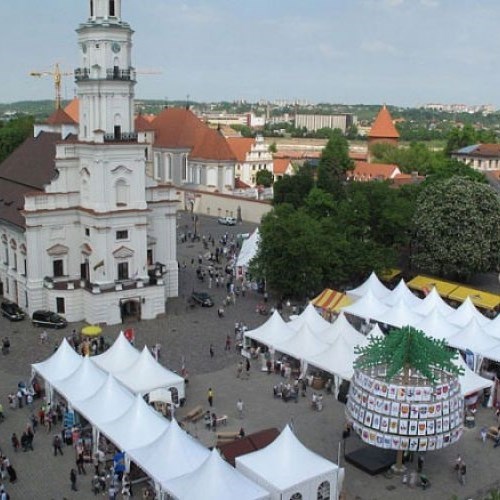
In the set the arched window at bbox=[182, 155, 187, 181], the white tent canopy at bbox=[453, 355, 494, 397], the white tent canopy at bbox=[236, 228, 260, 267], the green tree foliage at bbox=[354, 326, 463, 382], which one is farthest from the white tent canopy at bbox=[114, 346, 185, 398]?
the arched window at bbox=[182, 155, 187, 181]

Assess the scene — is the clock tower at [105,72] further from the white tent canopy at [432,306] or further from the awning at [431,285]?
the awning at [431,285]

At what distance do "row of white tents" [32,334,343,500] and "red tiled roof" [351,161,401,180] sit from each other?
6980 centimetres

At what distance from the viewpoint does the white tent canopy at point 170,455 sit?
1984 cm

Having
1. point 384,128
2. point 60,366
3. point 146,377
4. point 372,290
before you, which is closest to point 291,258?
point 372,290

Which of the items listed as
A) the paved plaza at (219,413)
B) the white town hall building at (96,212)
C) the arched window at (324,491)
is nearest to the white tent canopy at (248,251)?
the paved plaza at (219,413)

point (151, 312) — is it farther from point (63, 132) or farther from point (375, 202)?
point (375, 202)

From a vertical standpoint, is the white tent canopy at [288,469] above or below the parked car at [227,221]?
above

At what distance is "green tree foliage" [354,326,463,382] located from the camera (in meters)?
20.8

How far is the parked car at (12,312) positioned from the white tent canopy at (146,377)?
1263cm

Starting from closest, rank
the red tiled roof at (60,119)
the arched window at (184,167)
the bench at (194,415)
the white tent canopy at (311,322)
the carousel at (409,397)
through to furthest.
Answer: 1. the carousel at (409,397)
2. the bench at (194,415)
3. the white tent canopy at (311,322)
4. the red tiled roof at (60,119)
5. the arched window at (184,167)

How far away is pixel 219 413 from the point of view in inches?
1051

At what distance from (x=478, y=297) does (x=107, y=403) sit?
22329 mm

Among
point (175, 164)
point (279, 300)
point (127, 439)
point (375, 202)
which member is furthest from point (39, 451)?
point (175, 164)

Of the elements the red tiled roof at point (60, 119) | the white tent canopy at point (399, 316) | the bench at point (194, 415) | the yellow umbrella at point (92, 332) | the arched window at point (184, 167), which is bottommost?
the bench at point (194, 415)
